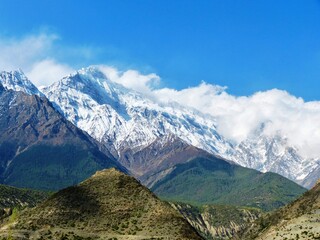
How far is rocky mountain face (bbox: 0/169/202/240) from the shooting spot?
160 metres

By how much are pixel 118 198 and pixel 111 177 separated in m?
14.9

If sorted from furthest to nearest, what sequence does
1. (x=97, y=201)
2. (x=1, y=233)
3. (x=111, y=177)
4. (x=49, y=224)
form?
(x=111, y=177), (x=97, y=201), (x=49, y=224), (x=1, y=233)

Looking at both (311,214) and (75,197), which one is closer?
(75,197)

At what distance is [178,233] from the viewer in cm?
16075

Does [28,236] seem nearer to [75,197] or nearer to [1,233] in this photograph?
[1,233]

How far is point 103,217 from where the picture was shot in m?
171

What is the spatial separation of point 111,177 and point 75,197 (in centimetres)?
1792

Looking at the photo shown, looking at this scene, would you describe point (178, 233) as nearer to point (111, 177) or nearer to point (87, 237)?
point (87, 237)

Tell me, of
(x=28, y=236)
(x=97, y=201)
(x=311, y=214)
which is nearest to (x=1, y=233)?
(x=28, y=236)

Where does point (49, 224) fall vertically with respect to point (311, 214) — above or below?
above

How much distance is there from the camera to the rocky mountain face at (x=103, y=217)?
525 feet

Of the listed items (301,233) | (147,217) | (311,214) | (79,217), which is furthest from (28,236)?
(311,214)

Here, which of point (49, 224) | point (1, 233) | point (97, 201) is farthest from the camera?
point (97, 201)

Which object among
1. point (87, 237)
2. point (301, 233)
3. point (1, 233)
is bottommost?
point (301, 233)
